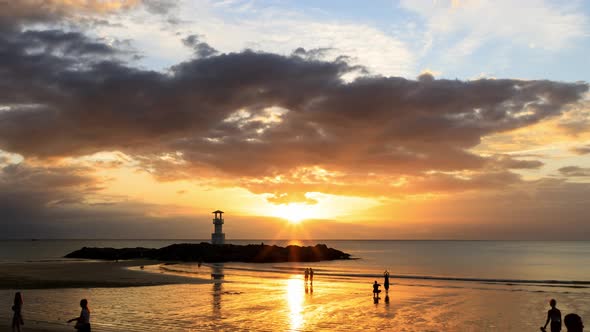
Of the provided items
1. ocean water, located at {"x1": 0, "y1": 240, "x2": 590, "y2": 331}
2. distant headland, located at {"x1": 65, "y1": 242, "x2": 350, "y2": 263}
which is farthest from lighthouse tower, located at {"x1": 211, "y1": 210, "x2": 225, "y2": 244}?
ocean water, located at {"x1": 0, "y1": 240, "x2": 590, "y2": 331}

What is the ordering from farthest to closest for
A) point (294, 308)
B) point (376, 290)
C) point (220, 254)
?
point (220, 254)
point (376, 290)
point (294, 308)

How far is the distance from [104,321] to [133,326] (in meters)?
2.19

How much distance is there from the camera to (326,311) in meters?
28.9

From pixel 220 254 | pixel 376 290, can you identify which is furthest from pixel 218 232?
pixel 376 290

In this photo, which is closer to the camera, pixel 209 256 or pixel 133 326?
pixel 133 326

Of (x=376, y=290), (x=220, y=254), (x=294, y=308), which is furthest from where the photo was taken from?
(x=220, y=254)

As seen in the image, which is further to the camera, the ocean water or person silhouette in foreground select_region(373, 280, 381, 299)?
person silhouette in foreground select_region(373, 280, 381, 299)

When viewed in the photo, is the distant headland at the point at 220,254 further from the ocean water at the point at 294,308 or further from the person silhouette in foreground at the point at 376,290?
the person silhouette in foreground at the point at 376,290

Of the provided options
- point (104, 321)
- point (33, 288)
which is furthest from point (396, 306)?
point (33, 288)

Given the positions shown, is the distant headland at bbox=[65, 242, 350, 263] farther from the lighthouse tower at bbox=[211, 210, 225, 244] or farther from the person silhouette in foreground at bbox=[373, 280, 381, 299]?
the person silhouette in foreground at bbox=[373, 280, 381, 299]

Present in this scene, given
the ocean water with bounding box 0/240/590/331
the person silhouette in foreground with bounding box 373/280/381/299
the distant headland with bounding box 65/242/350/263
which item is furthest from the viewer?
the distant headland with bounding box 65/242/350/263

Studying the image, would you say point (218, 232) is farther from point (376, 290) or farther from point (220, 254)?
point (376, 290)

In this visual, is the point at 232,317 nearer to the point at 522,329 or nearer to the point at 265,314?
the point at 265,314

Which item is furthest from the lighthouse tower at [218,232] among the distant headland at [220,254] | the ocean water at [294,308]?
the ocean water at [294,308]
